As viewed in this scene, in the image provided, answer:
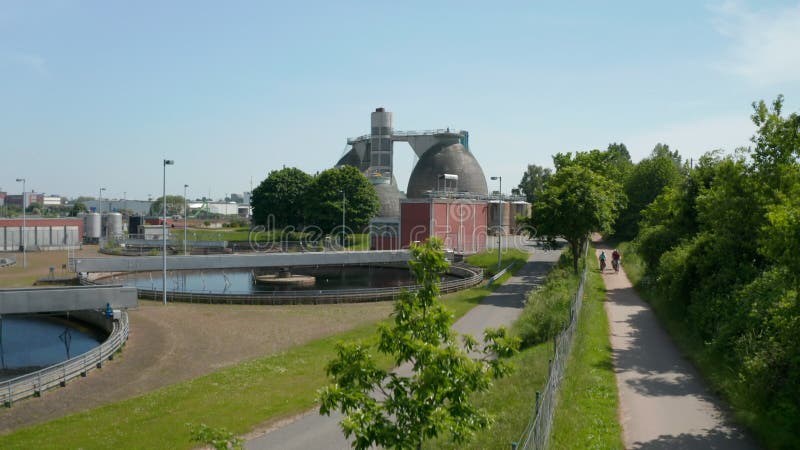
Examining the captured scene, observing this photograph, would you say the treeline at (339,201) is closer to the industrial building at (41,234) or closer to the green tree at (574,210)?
the industrial building at (41,234)

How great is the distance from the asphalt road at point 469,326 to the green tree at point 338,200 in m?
20.7

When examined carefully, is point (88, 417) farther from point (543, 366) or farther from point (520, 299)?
point (520, 299)

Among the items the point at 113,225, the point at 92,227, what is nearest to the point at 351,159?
the point at 113,225

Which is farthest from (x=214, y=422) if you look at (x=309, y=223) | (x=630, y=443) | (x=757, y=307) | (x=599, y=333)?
(x=309, y=223)

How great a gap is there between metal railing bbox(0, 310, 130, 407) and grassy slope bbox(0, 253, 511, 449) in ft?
9.45

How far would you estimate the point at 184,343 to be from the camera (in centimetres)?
2539

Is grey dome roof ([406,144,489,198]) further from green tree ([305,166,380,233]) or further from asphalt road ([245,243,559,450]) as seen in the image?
asphalt road ([245,243,559,450])

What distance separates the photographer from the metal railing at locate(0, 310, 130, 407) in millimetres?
→ 17750

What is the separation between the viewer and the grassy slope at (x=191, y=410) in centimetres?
1446

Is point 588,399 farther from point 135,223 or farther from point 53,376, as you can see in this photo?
point 135,223

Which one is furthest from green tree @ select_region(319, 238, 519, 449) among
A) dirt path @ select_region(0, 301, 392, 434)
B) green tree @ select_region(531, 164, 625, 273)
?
green tree @ select_region(531, 164, 625, 273)

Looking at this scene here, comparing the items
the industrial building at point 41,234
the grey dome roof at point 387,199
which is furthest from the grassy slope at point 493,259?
the industrial building at point 41,234

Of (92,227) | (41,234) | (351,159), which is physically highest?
(351,159)

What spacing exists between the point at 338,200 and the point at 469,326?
43.3 metres
